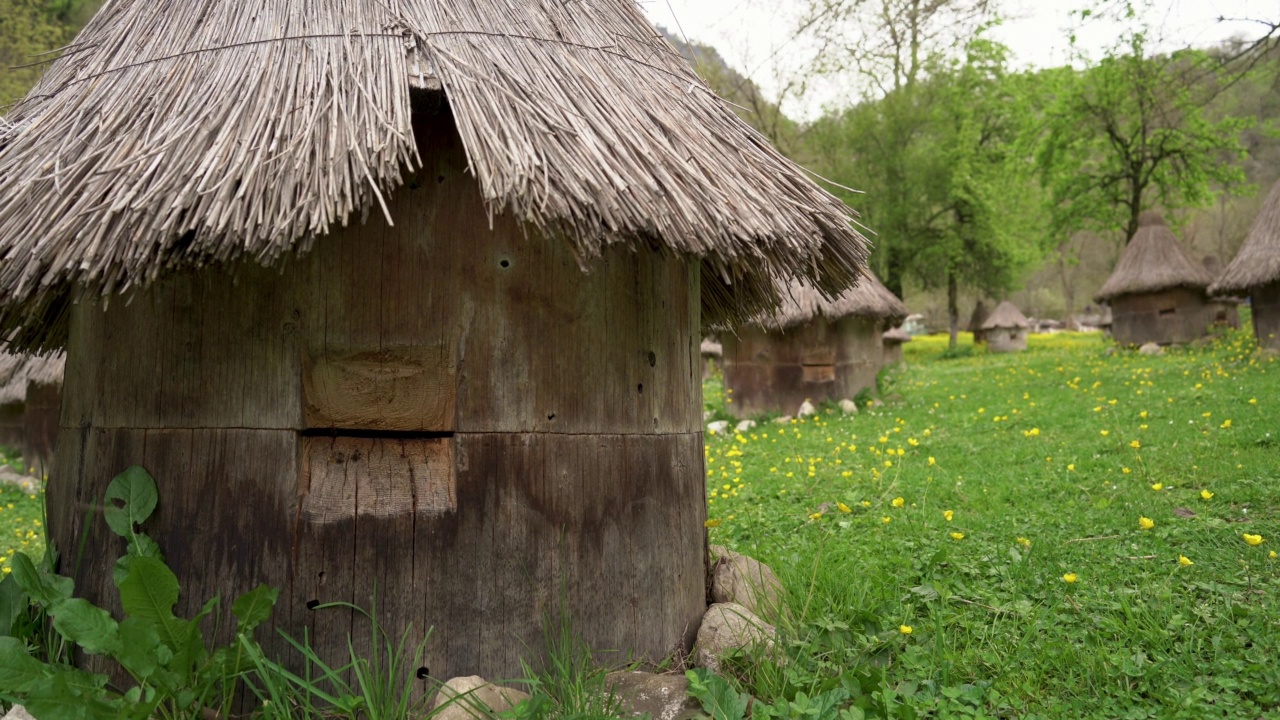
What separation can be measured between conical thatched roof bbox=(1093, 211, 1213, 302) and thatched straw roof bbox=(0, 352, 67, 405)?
1774 cm

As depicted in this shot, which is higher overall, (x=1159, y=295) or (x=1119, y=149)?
(x=1119, y=149)

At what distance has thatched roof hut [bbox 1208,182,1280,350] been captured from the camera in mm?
11391

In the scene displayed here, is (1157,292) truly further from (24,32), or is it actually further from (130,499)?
(24,32)

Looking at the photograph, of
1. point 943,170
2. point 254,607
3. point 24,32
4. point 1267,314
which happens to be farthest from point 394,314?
point 943,170

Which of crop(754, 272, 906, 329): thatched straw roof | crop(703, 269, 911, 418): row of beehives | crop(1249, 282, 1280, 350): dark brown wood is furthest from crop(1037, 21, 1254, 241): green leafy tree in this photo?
crop(703, 269, 911, 418): row of beehives

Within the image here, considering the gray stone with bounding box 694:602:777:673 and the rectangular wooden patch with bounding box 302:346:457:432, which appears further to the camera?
the gray stone with bounding box 694:602:777:673

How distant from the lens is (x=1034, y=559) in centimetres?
395

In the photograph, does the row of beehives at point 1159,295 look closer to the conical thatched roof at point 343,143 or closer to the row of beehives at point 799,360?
the row of beehives at point 799,360

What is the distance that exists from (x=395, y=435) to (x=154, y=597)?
0.83m

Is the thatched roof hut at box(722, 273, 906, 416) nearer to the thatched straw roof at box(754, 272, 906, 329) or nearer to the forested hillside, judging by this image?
the thatched straw roof at box(754, 272, 906, 329)

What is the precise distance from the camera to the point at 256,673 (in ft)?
8.75

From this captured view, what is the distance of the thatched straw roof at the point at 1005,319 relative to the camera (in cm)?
2692

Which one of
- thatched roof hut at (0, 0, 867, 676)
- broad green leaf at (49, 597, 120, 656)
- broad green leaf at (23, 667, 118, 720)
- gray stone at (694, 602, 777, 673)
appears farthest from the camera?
gray stone at (694, 602, 777, 673)

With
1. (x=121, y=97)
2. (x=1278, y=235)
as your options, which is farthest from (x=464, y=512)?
(x=1278, y=235)
